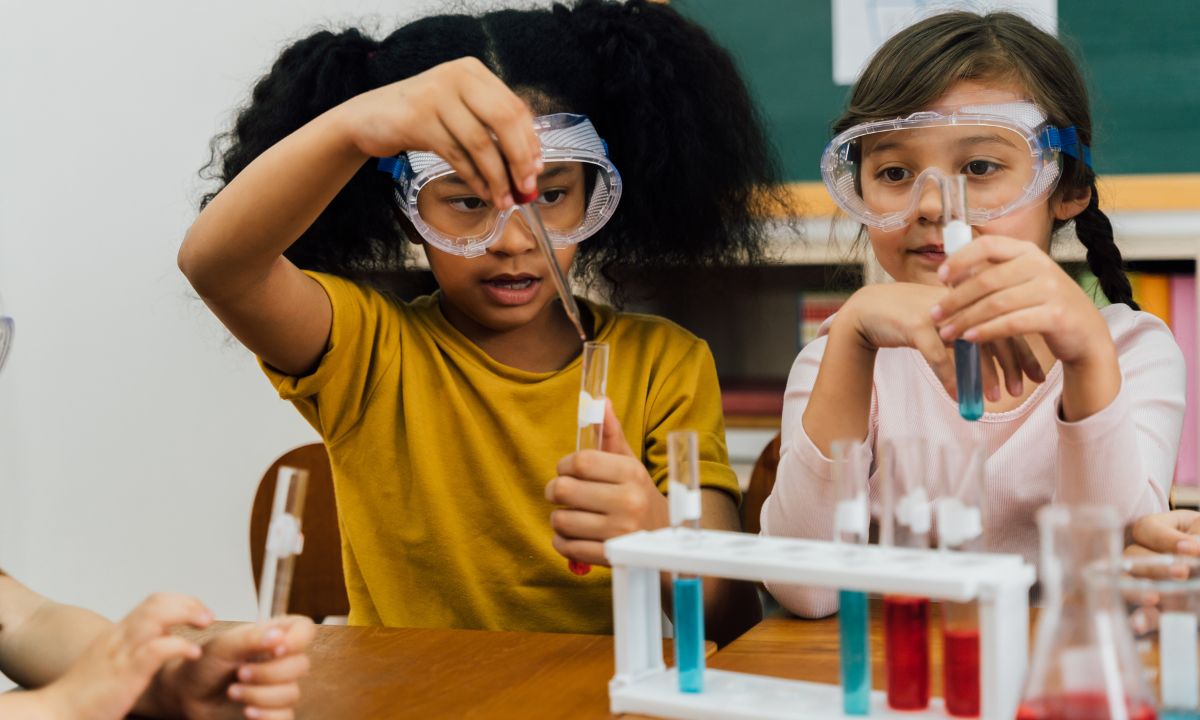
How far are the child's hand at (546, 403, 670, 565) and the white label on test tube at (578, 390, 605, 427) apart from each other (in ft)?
0.09

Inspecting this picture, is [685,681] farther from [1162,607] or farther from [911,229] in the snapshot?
[911,229]

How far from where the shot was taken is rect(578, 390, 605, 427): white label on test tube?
1049 millimetres

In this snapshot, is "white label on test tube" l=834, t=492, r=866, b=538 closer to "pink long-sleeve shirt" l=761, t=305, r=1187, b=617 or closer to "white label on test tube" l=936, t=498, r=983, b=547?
"white label on test tube" l=936, t=498, r=983, b=547

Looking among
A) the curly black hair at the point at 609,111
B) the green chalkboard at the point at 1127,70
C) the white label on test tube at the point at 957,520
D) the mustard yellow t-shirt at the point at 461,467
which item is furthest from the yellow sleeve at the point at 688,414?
the green chalkboard at the point at 1127,70

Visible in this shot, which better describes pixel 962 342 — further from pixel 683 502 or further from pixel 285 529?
pixel 285 529

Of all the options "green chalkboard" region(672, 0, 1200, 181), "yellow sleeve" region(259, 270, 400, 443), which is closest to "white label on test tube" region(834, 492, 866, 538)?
"yellow sleeve" region(259, 270, 400, 443)

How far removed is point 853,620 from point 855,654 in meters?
0.02

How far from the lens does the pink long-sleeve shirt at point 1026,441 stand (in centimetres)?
111

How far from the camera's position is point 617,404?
152cm

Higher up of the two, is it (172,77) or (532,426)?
(172,77)

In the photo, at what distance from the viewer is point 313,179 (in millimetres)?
1148

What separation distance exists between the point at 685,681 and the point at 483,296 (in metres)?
0.71

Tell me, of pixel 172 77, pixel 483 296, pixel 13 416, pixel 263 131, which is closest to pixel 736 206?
pixel 483 296

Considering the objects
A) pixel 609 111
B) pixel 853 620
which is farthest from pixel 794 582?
pixel 609 111
